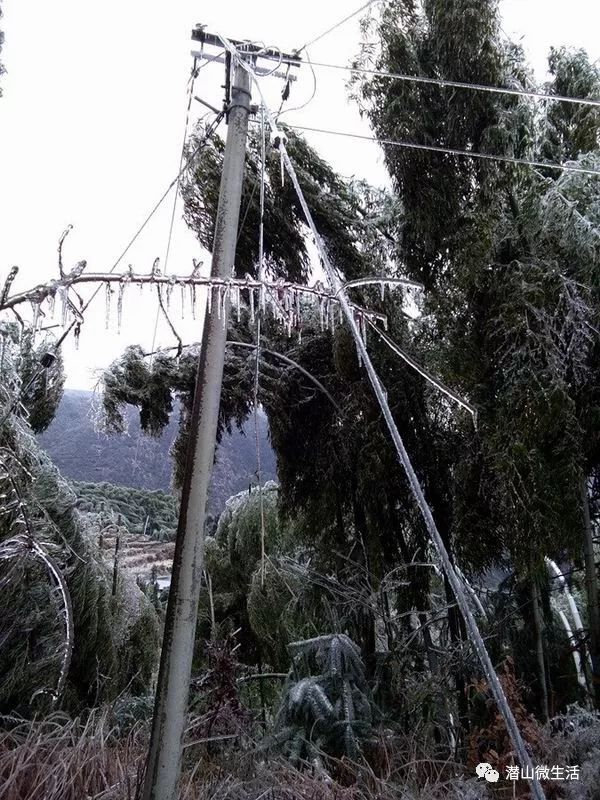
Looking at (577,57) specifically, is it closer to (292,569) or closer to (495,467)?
(495,467)

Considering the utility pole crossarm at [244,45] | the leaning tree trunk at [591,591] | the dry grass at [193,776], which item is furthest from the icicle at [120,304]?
the leaning tree trunk at [591,591]

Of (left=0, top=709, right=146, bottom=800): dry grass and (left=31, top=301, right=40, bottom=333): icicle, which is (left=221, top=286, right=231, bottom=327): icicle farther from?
(left=0, top=709, right=146, bottom=800): dry grass

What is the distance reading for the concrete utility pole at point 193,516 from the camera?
3.89ft

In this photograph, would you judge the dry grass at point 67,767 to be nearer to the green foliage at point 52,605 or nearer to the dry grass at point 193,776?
the dry grass at point 193,776

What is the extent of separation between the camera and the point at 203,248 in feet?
9.97

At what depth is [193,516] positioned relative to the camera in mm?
1314

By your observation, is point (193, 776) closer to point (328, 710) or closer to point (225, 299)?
point (328, 710)

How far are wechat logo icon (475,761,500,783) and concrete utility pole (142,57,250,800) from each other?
1.37 meters

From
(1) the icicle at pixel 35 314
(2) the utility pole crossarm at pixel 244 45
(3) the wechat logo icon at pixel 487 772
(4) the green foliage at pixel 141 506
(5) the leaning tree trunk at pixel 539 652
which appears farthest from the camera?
(4) the green foliage at pixel 141 506

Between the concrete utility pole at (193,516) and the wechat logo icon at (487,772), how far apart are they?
1373 millimetres

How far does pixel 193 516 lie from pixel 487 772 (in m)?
1.67

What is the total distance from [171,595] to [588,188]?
7.17 ft

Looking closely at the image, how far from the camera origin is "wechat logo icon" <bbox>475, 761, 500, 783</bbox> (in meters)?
2.02

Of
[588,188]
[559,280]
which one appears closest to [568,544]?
[559,280]
